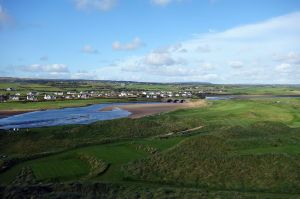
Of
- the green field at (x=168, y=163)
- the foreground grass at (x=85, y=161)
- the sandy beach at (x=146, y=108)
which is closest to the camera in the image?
the green field at (x=168, y=163)

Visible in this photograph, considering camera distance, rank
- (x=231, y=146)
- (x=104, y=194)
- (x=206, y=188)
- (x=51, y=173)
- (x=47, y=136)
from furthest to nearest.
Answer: (x=47, y=136) < (x=231, y=146) < (x=51, y=173) < (x=206, y=188) < (x=104, y=194)

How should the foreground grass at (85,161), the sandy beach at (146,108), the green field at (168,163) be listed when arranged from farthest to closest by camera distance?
1. the sandy beach at (146,108)
2. the foreground grass at (85,161)
3. the green field at (168,163)

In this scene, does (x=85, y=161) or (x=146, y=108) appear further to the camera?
(x=146, y=108)

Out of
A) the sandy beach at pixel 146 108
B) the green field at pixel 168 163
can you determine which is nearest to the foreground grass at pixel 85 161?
the green field at pixel 168 163

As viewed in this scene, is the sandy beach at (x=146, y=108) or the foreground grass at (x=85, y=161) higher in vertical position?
the foreground grass at (x=85, y=161)

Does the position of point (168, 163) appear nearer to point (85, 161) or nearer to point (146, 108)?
point (85, 161)

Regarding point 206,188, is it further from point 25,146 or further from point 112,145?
point 25,146

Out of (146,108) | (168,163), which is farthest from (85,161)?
(146,108)

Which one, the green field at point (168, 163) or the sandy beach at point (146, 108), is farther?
the sandy beach at point (146, 108)

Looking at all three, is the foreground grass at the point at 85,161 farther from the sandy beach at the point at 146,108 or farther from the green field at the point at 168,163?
the sandy beach at the point at 146,108

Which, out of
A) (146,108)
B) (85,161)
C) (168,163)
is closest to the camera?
(168,163)

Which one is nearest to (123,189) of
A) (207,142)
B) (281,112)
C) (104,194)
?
(104,194)
